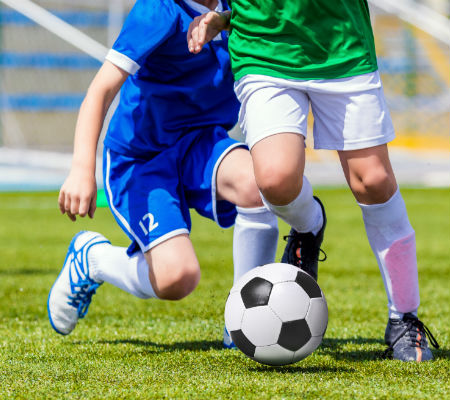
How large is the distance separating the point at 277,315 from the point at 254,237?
0.47m

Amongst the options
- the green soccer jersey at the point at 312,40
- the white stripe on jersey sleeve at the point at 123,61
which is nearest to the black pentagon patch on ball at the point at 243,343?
the green soccer jersey at the point at 312,40

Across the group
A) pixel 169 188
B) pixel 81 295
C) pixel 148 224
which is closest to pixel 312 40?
pixel 169 188

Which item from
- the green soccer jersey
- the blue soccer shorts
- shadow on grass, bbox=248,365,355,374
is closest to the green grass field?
shadow on grass, bbox=248,365,355,374

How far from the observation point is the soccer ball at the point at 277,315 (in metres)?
2.44

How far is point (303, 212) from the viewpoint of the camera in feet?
9.13

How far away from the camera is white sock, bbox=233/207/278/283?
9.57ft

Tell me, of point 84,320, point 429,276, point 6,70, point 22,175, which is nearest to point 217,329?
point 84,320

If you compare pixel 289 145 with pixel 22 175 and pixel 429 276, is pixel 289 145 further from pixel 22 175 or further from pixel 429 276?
pixel 22 175

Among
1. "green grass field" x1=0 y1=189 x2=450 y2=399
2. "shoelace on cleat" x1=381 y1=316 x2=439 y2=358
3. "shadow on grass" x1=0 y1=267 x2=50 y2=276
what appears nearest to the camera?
"green grass field" x1=0 y1=189 x2=450 y2=399

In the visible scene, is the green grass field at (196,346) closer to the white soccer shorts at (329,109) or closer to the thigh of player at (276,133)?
the thigh of player at (276,133)

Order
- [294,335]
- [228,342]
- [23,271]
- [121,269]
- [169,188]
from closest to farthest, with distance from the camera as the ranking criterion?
[294,335] < [228,342] < [169,188] < [121,269] < [23,271]

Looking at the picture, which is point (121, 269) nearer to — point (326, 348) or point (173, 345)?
point (173, 345)

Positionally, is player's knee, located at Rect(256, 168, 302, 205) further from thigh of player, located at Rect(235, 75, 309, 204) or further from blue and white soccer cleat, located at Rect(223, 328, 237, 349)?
blue and white soccer cleat, located at Rect(223, 328, 237, 349)

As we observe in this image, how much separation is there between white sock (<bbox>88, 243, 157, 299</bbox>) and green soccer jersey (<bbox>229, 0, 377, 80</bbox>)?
3.06 feet
